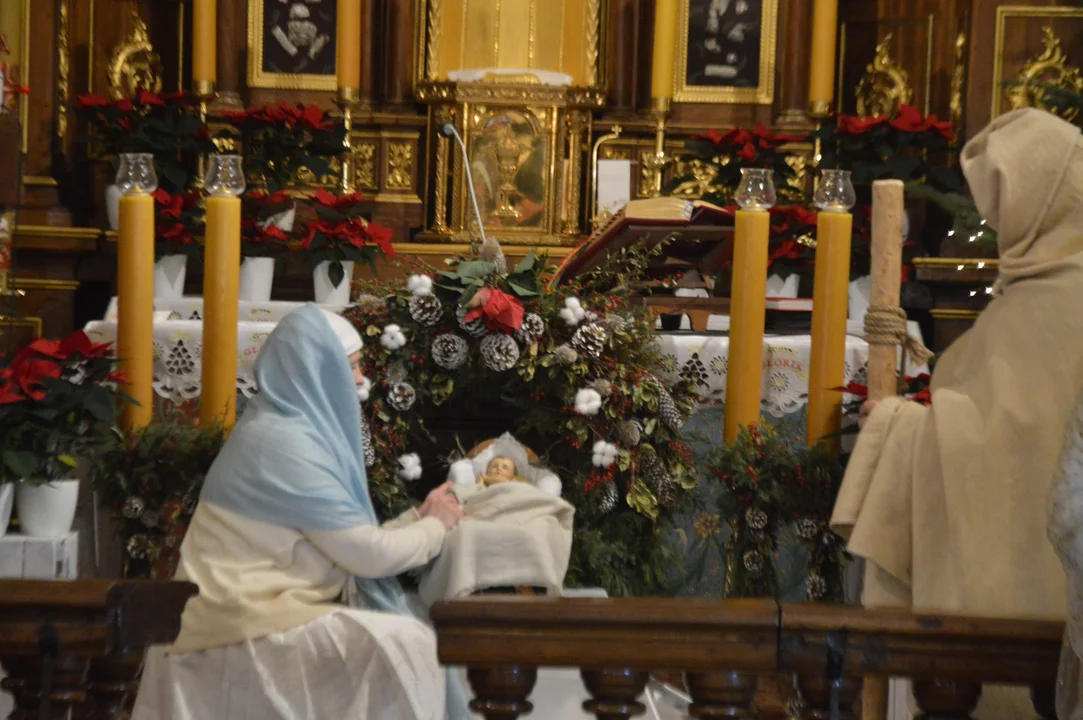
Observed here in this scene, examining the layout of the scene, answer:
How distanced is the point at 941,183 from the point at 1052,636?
14.3 feet

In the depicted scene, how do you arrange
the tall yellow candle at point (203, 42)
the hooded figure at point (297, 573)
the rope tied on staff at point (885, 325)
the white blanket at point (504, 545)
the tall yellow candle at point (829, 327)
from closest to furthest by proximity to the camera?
the hooded figure at point (297, 573), the white blanket at point (504, 545), the rope tied on staff at point (885, 325), the tall yellow candle at point (829, 327), the tall yellow candle at point (203, 42)

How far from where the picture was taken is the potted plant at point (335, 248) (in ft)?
17.1

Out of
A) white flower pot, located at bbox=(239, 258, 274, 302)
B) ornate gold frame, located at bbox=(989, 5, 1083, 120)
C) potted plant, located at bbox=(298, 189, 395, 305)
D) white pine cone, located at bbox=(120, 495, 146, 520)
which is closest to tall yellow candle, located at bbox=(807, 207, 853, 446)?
white pine cone, located at bbox=(120, 495, 146, 520)

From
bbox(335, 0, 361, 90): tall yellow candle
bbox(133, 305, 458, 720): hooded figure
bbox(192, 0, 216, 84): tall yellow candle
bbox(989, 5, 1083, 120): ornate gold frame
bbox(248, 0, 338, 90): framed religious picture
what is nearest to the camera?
bbox(133, 305, 458, 720): hooded figure

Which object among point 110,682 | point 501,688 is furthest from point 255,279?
point 501,688

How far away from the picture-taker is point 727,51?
6777mm

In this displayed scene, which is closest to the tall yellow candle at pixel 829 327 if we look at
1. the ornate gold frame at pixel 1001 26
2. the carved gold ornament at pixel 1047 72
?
the carved gold ornament at pixel 1047 72

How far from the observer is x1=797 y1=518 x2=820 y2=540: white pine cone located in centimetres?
362

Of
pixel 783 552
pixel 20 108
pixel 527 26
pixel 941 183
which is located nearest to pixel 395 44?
pixel 527 26

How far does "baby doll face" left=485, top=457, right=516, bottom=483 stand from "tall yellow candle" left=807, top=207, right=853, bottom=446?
744 mm

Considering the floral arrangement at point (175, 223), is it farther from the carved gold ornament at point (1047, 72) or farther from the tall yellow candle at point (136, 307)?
the carved gold ornament at point (1047, 72)

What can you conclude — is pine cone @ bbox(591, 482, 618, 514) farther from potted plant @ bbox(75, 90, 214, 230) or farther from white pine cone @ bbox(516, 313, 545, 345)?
potted plant @ bbox(75, 90, 214, 230)

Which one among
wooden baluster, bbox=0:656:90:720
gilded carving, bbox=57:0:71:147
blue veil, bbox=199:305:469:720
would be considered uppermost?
gilded carving, bbox=57:0:71:147

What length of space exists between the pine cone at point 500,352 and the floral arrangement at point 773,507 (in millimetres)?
542
